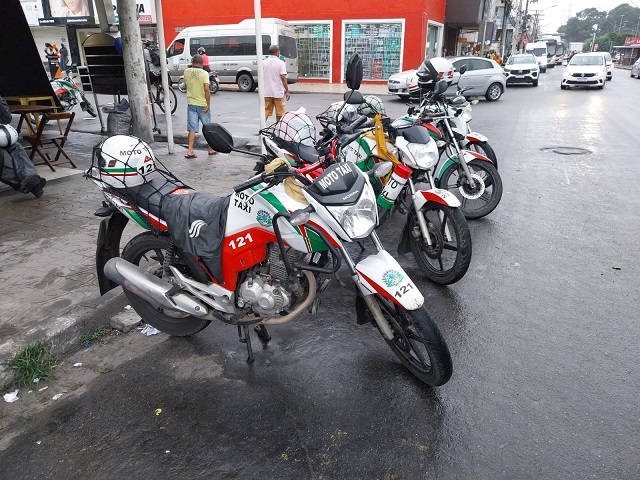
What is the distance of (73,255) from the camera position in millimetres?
4855

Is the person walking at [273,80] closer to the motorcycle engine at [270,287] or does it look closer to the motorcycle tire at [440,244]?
the motorcycle tire at [440,244]

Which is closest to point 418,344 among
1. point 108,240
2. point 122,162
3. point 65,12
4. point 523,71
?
point 122,162

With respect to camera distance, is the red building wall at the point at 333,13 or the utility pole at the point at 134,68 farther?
the red building wall at the point at 333,13

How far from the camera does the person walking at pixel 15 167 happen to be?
20.0 feet

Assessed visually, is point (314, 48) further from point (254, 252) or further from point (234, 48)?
point (254, 252)

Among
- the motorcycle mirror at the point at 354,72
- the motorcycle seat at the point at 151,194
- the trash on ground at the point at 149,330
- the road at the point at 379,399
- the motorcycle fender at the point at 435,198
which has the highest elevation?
the motorcycle mirror at the point at 354,72

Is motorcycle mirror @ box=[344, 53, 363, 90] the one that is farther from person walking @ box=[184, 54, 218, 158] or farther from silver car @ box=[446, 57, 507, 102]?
silver car @ box=[446, 57, 507, 102]

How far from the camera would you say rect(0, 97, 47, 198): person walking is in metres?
6.10

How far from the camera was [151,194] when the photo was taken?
340 cm

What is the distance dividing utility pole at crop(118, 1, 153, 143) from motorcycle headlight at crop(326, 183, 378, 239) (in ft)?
24.7

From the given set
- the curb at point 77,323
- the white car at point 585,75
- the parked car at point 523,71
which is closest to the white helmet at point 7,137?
the curb at point 77,323

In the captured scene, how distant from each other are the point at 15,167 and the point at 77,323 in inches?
140

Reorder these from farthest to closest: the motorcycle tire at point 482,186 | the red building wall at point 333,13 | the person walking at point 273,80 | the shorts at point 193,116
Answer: the red building wall at point 333,13
the person walking at point 273,80
the shorts at point 193,116
the motorcycle tire at point 482,186

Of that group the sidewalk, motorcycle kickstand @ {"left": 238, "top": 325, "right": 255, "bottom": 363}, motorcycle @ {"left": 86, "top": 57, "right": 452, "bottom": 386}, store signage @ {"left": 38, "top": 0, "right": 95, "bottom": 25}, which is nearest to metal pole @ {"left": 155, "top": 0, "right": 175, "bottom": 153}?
the sidewalk
